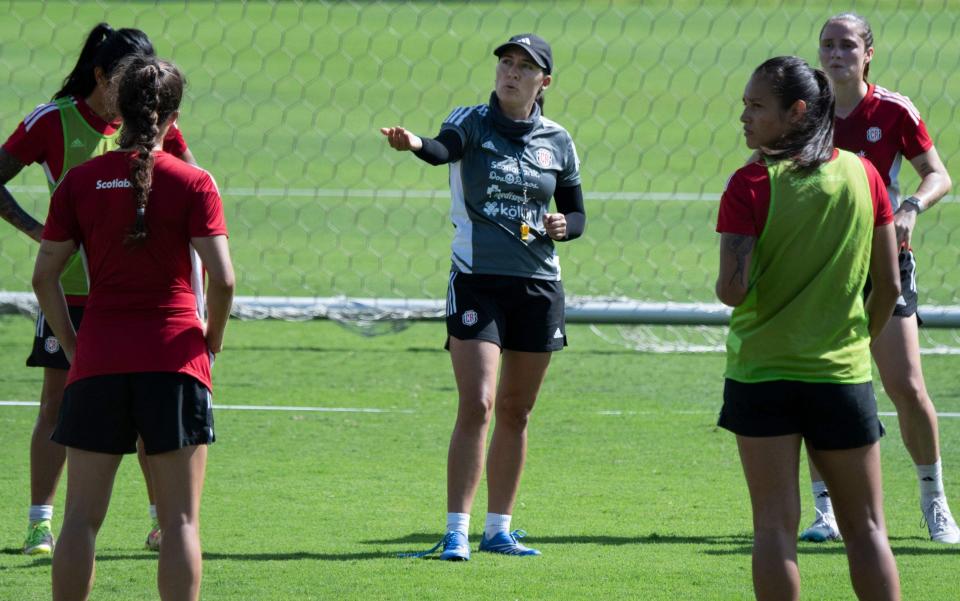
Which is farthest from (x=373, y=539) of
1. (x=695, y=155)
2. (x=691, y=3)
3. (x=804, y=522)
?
(x=691, y=3)

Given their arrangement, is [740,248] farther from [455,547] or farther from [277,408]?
[277,408]

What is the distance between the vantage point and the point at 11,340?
9.10m

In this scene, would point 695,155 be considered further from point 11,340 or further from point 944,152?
point 11,340

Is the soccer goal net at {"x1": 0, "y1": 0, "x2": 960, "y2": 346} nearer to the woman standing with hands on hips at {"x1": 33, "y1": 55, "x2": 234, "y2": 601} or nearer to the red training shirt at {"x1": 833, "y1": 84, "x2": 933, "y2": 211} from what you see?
the red training shirt at {"x1": 833, "y1": 84, "x2": 933, "y2": 211}

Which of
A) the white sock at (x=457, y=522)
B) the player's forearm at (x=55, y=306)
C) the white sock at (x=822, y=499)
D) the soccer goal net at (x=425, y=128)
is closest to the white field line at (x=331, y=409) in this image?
the soccer goal net at (x=425, y=128)

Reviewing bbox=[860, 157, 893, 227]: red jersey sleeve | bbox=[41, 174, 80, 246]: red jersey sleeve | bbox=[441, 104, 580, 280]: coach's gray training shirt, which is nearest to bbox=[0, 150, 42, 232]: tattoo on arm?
bbox=[41, 174, 80, 246]: red jersey sleeve

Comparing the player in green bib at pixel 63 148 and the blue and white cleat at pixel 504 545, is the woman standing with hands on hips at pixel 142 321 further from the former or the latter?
the blue and white cleat at pixel 504 545

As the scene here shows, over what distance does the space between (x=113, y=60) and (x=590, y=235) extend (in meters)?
8.92

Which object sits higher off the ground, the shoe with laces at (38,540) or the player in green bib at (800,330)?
the player in green bib at (800,330)

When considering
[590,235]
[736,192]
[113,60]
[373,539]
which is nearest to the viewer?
[736,192]

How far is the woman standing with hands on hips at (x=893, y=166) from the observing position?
523 centimetres

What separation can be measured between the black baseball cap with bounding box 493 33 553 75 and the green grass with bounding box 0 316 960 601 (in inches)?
68.6

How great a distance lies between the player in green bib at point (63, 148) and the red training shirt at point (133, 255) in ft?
3.61

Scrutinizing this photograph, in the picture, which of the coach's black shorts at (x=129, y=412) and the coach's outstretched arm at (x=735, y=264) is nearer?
the coach's outstretched arm at (x=735, y=264)
